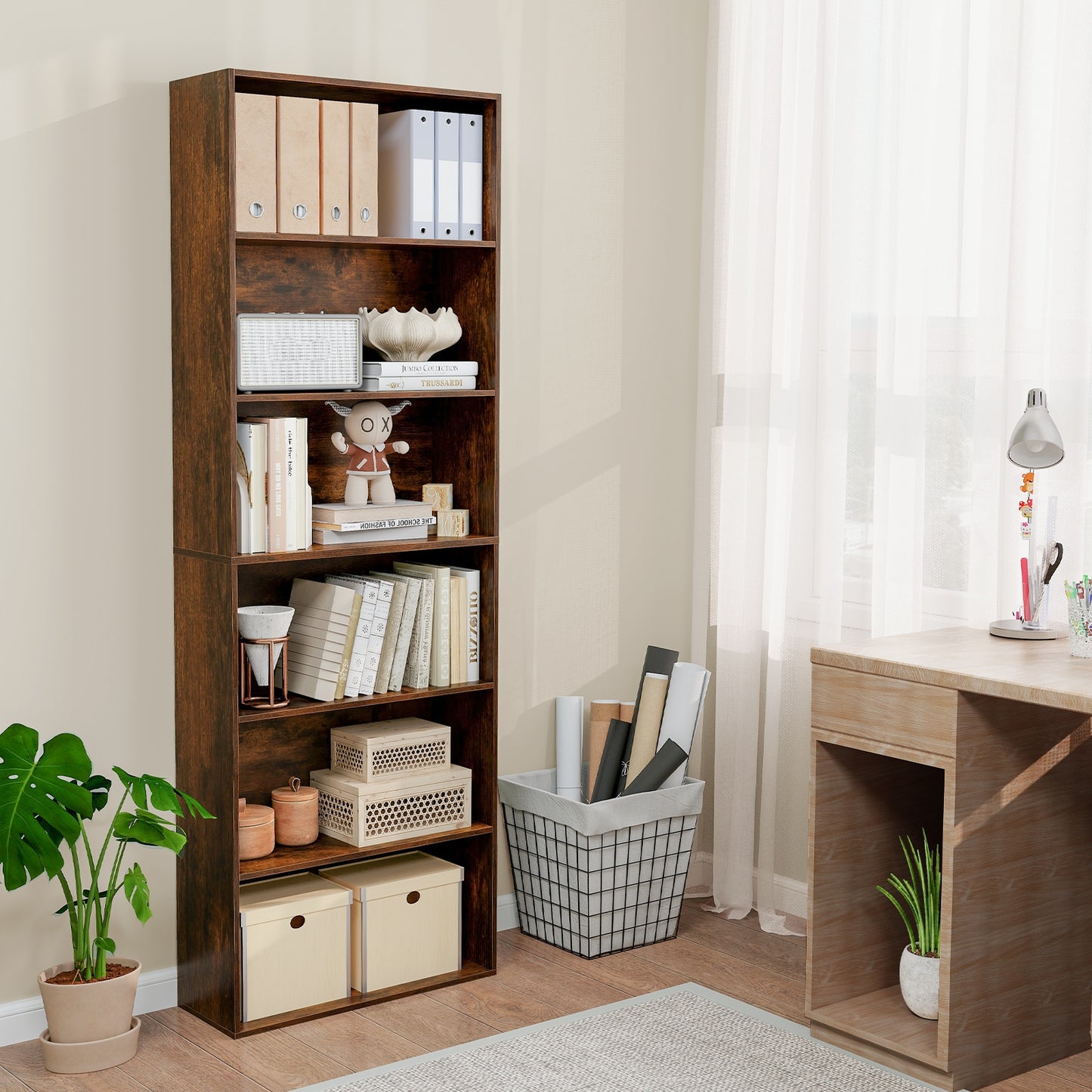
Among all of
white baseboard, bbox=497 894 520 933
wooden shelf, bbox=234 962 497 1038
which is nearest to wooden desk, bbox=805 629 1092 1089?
wooden shelf, bbox=234 962 497 1038

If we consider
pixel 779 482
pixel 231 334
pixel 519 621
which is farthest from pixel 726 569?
pixel 231 334

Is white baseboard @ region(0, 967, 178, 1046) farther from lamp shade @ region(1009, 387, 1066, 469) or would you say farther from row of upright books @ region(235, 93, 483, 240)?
lamp shade @ region(1009, 387, 1066, 469)

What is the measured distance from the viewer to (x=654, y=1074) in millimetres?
2754

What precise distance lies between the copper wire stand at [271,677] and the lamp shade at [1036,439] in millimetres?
1494

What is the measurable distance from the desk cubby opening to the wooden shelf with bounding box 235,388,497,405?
1050mm

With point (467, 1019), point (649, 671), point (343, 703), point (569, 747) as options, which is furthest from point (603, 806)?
point (343, 703)

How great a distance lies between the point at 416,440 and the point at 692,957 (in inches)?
53.7

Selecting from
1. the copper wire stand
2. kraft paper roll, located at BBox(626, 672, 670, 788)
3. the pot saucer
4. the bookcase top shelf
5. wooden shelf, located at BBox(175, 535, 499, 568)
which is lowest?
the pot saucer

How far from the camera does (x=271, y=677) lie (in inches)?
116

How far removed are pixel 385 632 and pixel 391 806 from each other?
379 mm

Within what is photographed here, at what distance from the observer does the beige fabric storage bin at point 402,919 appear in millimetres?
3113

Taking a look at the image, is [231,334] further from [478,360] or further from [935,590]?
[935,590]

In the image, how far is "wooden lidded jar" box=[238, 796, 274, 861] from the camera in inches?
117

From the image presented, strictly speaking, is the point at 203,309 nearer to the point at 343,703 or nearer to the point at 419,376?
the point at 419,376
